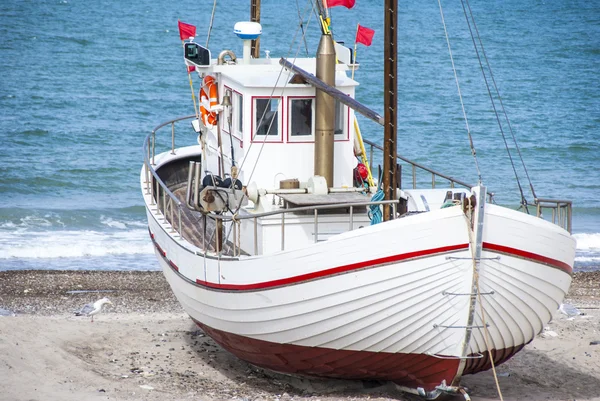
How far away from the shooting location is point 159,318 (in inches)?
692

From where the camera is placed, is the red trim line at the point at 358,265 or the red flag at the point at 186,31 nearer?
the red trim line at the point at 358,265

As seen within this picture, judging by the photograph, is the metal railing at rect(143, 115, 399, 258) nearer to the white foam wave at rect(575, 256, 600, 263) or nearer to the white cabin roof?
the white cabin roof

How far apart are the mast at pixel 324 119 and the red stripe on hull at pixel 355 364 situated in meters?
2.59

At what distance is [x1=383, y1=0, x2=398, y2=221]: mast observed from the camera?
11.8 m

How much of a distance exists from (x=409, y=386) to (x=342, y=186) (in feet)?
10.5

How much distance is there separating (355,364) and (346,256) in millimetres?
1594

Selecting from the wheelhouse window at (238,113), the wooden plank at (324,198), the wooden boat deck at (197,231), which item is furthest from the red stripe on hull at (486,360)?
the wheelhouse window at (238,113)

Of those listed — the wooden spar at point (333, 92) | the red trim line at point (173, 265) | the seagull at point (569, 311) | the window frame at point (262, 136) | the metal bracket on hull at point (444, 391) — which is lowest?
the seagull at point (569, 311)

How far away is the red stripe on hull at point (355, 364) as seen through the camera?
11.8 m

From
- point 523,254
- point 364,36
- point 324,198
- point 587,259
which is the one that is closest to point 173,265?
point 324,198

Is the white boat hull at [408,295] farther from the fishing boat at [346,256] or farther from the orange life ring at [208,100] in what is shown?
the orange life ring at [208,100]

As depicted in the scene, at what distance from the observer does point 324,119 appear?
1398 cm

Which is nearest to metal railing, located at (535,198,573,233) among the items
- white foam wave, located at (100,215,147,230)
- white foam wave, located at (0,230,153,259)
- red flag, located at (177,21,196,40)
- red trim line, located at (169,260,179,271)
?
red trim line, located at (169,260,179,271)

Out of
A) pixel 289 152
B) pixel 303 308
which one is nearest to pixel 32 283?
pixel 289 152
